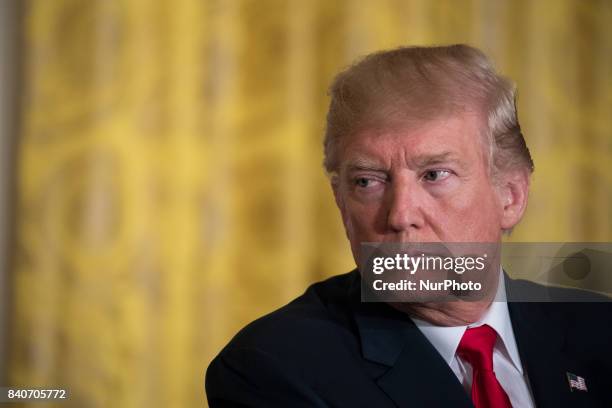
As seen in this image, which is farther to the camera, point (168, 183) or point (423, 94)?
point (168, 183)

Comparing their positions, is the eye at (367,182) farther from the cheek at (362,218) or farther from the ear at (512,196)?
the ear at (512,196)

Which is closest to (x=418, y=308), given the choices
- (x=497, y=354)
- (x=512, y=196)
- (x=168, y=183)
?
(x=497, y=354)

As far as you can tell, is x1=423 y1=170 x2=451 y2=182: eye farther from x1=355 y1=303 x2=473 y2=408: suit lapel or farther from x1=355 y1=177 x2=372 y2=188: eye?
x1=355 y1=303 x2=473 y2=408: suit lapel

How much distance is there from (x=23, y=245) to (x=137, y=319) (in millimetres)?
359

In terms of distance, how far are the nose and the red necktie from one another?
19cm

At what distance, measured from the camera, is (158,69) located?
6.47 feet

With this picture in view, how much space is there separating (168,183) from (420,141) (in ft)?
3.47

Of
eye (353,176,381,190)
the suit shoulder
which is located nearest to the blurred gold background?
the suit shoulder

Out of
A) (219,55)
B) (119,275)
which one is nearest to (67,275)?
(119,275)

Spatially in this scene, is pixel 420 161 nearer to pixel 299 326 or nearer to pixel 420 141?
pixel 420 141

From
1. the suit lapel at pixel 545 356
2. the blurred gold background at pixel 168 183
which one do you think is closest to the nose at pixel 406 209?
the suit lapel at pixel 545 356

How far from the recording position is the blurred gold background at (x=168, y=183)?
1907 mm

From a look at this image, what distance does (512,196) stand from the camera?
3.76 feet

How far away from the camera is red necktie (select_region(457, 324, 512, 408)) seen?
1006mm
